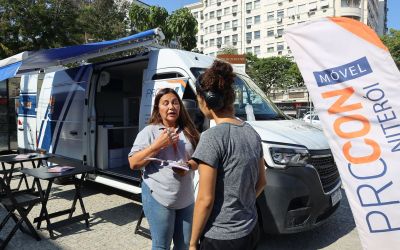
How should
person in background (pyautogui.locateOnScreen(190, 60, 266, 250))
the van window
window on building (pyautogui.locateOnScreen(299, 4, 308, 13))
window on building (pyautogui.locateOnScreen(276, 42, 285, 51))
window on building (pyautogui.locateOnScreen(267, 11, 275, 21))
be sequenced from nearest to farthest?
1. person in background (pyautogui.locateOnScreen(190, 60, 266, 250))
2. the van window
3. window on building (pyautogui.locateOnScreen(299, 4, 308, 13))
4. window on building (pyautogui.locateOnScreen(276, 42, 285, 51))
5. window on building (pyautogui.locateOnScreen(267, 11, 275, 21))

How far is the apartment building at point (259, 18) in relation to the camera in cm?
5988

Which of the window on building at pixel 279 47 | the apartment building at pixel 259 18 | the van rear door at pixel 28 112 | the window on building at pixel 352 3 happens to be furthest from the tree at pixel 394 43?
the van rear door at pixel 28 112

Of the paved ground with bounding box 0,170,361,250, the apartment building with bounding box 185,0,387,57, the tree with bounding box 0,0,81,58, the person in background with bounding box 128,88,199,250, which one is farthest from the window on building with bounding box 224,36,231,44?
the person in background with bounding box 128,88,199,250

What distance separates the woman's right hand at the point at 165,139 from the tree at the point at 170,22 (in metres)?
22.5

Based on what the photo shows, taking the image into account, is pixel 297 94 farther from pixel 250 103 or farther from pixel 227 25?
pixel 250 103

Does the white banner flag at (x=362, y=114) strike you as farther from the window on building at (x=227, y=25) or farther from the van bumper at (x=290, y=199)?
the window on building at (x=227, y=25)

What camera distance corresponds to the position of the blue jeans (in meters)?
2.76

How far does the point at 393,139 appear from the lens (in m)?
2.18

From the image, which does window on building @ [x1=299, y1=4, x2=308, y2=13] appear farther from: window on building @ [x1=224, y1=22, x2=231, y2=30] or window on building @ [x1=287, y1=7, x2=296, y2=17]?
window on building @ [x1=224, y1=22, x2=231, y2=30]

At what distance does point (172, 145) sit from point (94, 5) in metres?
24.3

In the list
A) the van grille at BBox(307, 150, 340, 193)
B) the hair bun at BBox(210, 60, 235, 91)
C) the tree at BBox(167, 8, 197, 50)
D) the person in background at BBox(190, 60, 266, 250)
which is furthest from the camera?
the tree at BBox(167, 8, 197, 50)

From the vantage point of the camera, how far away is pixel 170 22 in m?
24.7

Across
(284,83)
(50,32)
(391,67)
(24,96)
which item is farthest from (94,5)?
(284,83)

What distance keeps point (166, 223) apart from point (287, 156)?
1.74m
